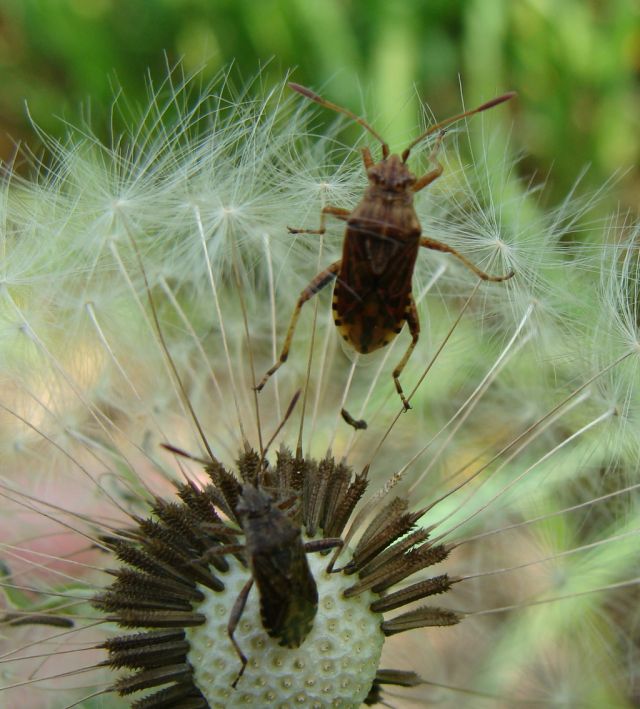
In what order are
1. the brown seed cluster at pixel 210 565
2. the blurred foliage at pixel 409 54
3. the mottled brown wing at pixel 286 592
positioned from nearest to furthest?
the mottled brown wing at pixel 286 592 → the brown seed cluster at pixel 210 565 → the blurred foliage at pixel 409 54

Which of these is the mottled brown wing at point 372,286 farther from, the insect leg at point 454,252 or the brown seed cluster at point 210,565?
the brown seed cluster at point 210,565

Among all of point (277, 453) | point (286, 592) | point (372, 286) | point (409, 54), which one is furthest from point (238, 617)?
point (409, 54)

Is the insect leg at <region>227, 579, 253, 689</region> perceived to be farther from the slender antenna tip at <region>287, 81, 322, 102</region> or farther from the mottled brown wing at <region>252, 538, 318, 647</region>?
the slender antenna tip at <region>287, 81, 322, 102</region>

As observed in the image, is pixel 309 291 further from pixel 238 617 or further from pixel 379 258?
pixel 238 617

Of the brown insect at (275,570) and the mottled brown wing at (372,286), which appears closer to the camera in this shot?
the brown insect at (275,570)

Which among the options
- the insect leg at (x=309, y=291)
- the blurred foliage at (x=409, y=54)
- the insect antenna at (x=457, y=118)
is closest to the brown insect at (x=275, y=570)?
the insect leg at (x=309, y=291)

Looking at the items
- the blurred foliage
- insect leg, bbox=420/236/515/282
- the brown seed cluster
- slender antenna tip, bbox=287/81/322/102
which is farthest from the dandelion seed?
the blurred foliage

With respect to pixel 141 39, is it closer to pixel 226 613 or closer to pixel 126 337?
pixel 126 337

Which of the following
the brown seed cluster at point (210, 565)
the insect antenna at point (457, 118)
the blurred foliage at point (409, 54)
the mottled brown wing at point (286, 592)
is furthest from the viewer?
the blurred foliage at point (409, 54)
